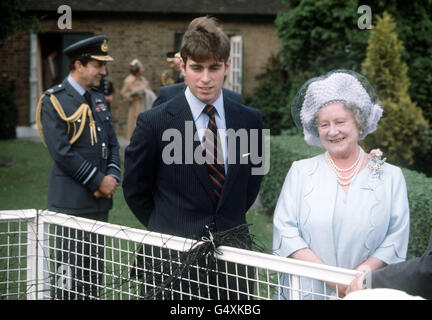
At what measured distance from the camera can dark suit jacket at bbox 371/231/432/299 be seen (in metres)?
1.84

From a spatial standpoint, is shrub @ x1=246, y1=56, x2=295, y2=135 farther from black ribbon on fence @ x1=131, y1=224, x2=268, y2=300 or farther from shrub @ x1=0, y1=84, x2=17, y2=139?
black ribbon on fence @ x1=131, y1=224, x2=268, y2=300

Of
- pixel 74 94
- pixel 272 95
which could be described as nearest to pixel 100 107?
Answer: pixel 74 94

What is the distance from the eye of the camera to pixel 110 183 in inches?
166

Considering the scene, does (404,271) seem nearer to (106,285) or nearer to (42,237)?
(106,285)

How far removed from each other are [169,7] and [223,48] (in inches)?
625

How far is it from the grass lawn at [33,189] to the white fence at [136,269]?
3.41m

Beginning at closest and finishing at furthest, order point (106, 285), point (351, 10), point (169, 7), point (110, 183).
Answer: point (106, 285) → point (110, 183) → point (351, 10) → point (169, 7)

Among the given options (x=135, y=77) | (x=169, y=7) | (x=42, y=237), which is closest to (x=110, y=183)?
(x=42, y=237)

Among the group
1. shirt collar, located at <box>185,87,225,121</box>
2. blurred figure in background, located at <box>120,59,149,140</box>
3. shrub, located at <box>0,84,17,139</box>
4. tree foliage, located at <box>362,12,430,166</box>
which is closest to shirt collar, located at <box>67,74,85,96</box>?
shirt collar, located at <box>185,87,225,121</box>

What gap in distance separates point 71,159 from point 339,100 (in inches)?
81.5

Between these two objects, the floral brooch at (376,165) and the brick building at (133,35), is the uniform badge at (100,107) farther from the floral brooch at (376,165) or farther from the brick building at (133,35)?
the brick building at (133,35)

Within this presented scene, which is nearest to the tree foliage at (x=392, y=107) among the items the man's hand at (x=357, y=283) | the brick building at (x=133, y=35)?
the man's hand at (x=357, y=283)

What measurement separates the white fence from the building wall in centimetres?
1575
